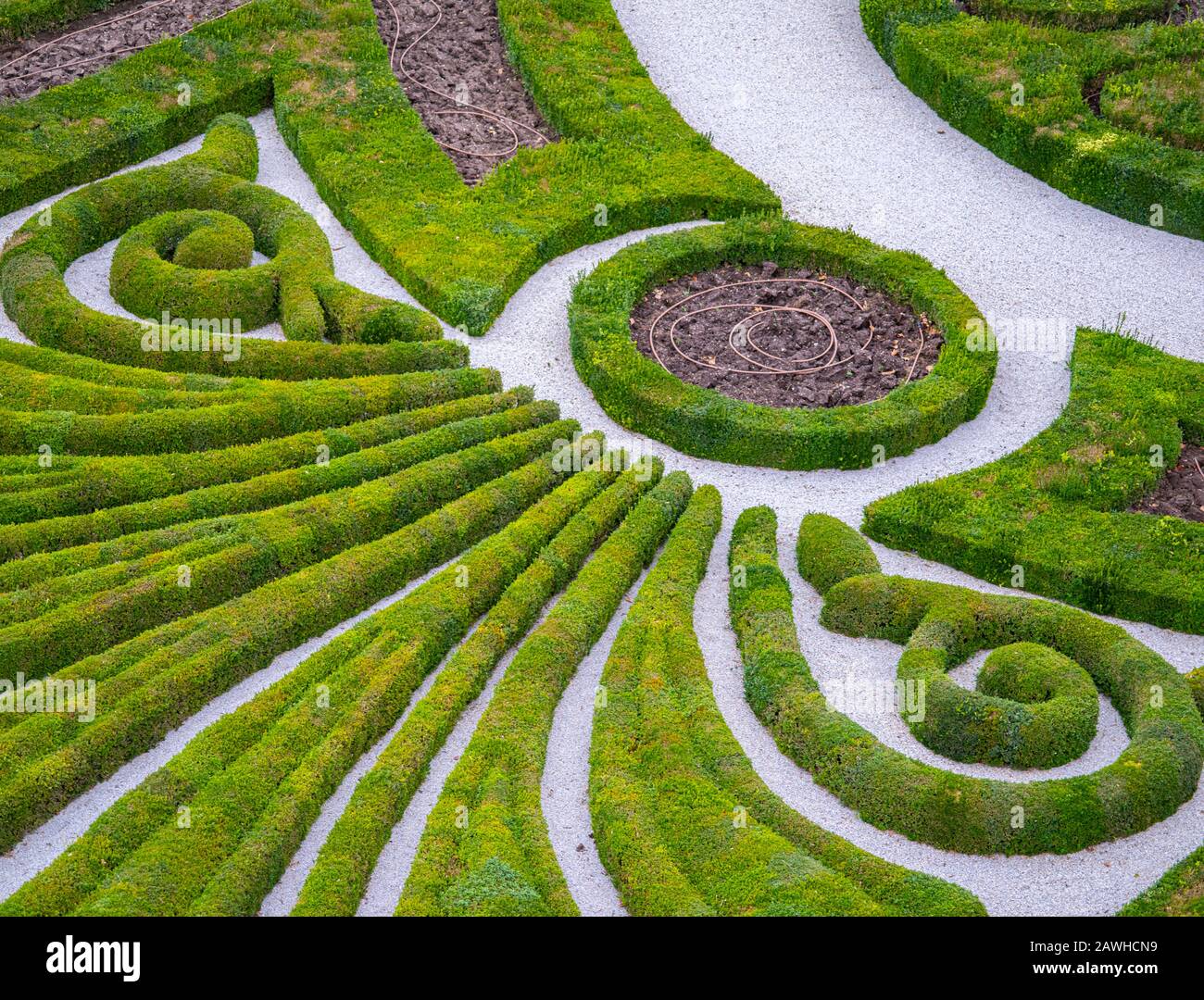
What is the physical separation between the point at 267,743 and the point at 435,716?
2.29 m

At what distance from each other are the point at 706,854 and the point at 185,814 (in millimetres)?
6516

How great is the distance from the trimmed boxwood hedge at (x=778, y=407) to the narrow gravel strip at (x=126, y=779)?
20.8 feet


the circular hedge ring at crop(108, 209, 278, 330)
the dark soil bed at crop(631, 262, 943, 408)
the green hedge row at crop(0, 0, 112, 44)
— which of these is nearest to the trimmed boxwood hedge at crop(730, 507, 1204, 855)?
the dark soil bed at crop(631, 262, 943, 408)

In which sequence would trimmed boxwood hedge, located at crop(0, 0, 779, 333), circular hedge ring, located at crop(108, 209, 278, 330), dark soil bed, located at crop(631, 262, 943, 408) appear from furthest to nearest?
trimmed boxwood hedge, located at crop(0, 0, 779, 333) → circular hedge ring, located at crop(108, 209, 278, 330) → dark soil bed, located at crop(631, 262, 943, 408)

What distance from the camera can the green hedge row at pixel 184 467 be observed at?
2478 centimetres

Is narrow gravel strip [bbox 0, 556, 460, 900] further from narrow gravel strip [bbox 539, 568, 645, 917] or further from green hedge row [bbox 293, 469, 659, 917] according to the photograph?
narrow gravel strip [bbox 539, 568, 645, 917]

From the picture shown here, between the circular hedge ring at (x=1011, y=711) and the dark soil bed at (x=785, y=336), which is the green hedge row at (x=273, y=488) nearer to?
the dark soil bed at (x=785, y=336)

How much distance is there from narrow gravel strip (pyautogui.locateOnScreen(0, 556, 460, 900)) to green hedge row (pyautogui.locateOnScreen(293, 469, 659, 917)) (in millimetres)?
2035

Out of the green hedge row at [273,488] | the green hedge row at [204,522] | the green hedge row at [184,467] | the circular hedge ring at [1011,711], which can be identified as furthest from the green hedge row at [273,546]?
the circular hedge ring at [1011,711]

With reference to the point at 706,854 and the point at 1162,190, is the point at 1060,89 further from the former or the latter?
the point at 706,854

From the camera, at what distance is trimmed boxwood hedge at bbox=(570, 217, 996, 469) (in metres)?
27.2

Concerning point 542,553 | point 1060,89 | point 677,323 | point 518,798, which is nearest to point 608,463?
point 542,553

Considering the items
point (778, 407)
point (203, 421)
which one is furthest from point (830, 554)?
point (203, 421)

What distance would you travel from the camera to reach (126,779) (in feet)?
70.0
